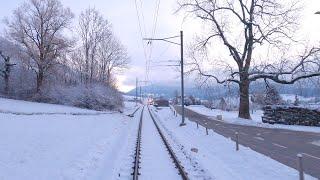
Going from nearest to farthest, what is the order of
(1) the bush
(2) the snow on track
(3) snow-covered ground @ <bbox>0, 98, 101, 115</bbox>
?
(2) the snow on track < (3) snow-covered ground @ <bbox>0, 98, 101, 115</bbox> < (1) the bush

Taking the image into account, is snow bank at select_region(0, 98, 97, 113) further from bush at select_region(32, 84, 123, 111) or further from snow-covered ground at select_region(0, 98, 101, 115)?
bush at select_region(32, 84, 123, 111)

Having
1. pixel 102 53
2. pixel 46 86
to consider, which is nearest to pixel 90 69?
pixel 102 53

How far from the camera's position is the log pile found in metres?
40.2

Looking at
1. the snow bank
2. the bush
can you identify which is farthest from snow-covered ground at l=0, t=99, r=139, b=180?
the bush

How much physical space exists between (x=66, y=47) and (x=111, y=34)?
23.1 meters

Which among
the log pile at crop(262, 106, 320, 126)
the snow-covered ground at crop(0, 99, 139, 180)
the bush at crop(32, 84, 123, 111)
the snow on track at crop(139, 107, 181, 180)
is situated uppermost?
the bush at crop(32, 84, 123, 111)

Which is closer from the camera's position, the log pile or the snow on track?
the snow on track

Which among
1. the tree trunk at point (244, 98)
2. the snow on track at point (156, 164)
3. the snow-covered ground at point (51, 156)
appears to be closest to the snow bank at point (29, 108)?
the snow-covered ground at point (51, 156)

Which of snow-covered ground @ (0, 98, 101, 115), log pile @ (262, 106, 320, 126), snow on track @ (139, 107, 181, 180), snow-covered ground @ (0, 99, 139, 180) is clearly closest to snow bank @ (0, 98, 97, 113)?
snow-covered ground @ (0, 98, 101, 115)

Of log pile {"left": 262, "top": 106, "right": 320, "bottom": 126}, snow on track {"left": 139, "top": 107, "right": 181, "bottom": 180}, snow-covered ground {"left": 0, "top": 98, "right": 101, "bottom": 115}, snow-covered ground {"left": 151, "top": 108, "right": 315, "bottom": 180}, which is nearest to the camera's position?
snow-covered ground {"left": 151, "top": 108, "right": 315, "bottom": 180}

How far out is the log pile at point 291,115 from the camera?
40219 millimetres

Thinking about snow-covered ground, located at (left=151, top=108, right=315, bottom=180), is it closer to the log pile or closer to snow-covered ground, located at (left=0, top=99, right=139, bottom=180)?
snow-covered ground, located at (left=0, top=99, right=139, bottom=180)

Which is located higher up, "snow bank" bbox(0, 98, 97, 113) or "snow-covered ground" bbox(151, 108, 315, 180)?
"snow bank" bbox(0, 98, 97, 113)

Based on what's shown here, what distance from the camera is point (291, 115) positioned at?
1697 inches
